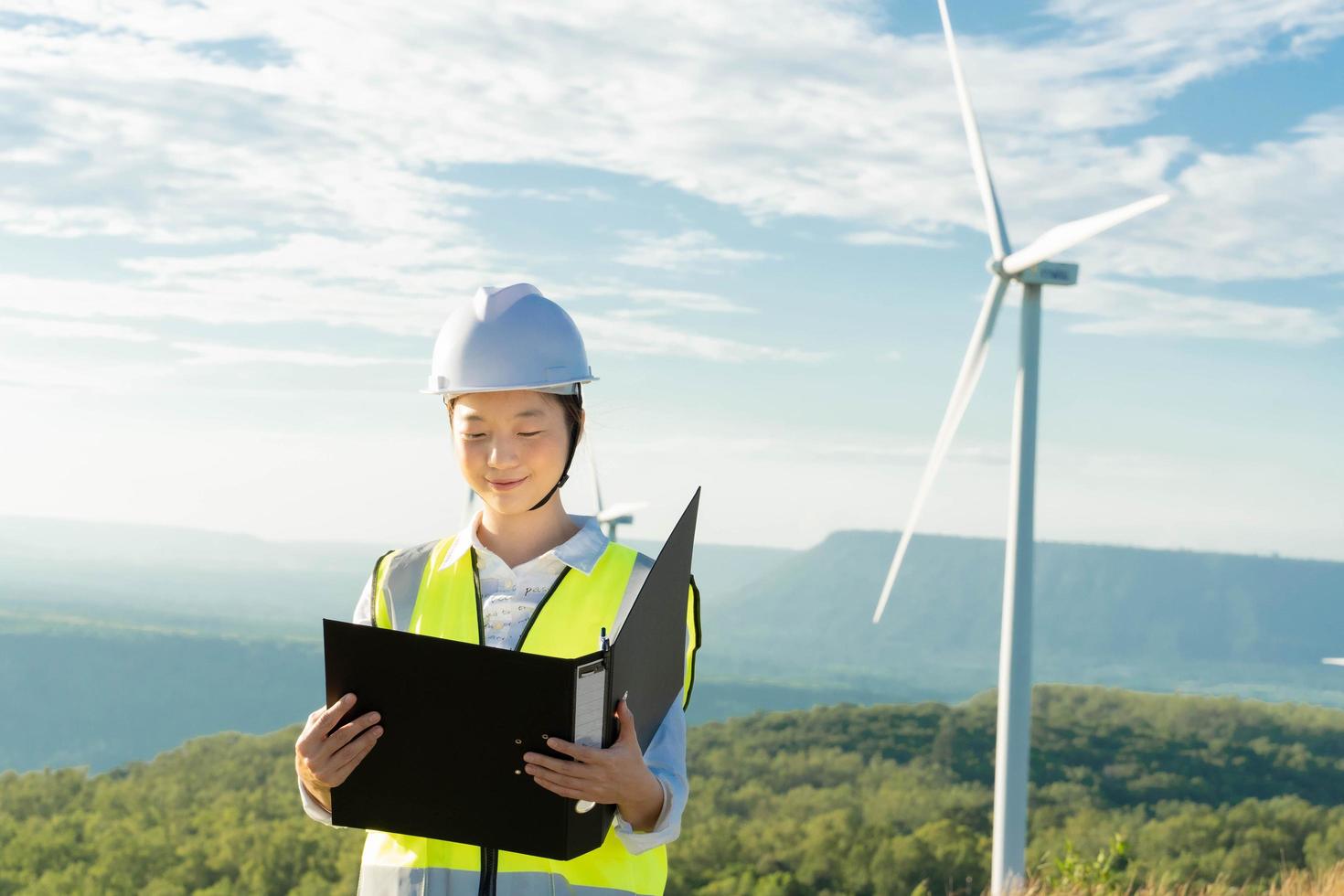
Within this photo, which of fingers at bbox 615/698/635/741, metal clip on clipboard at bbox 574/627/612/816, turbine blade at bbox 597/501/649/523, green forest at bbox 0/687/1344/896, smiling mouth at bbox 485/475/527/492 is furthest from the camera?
green forest at bbox 0/687/1344/896

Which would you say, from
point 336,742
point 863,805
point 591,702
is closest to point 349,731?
point 336,742

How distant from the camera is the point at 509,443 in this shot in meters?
4.20

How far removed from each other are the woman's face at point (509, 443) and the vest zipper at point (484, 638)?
233 millimetres

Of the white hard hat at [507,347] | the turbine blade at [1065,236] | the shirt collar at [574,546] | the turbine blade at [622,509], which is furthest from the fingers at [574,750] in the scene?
the turbine blade at [622,509]

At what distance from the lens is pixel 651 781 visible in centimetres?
378

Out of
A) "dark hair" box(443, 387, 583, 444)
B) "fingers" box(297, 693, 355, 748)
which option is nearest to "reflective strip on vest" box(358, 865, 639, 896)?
"fingers" box(297, 693, 355, 748)

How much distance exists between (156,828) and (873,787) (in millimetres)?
37879

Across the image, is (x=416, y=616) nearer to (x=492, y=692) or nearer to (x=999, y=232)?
(x=492, y=692)

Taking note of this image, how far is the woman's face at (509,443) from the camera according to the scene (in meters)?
4.20

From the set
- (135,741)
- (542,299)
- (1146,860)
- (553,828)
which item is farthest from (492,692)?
(135,741)

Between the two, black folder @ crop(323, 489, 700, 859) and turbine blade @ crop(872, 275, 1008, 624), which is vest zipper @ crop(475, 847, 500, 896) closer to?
black folder @ crop(323, 489, 700, 859)

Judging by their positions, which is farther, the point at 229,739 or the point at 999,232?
the point at 229,739

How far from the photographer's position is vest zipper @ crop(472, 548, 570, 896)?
3.94 m

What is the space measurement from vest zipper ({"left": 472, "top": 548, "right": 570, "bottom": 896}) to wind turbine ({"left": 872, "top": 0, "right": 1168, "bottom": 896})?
15.0 metres
